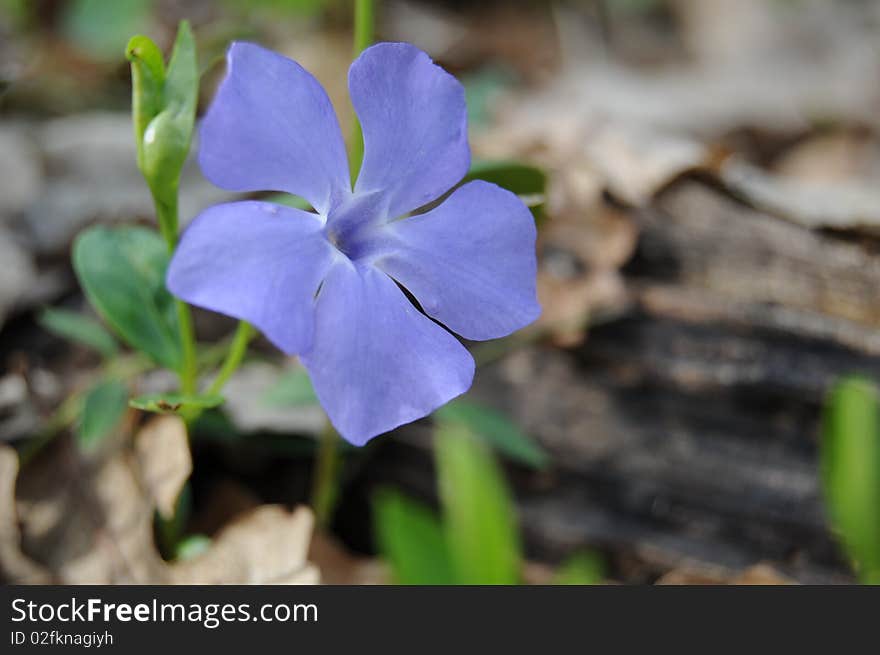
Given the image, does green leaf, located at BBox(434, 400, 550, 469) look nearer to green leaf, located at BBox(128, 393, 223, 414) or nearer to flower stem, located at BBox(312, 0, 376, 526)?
flower stem, located at BBox(312, 0, 376, 526)

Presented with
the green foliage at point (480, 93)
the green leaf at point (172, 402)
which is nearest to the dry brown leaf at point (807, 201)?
the green foliage at point (480, 93)

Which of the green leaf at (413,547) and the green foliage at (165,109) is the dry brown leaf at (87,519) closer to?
the green leaf at (413,547)

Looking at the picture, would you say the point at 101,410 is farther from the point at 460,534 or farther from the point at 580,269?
the point at 580,269

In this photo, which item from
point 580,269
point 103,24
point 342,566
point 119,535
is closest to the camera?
point 119,535

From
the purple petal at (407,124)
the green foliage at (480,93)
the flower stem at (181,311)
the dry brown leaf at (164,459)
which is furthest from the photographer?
the green foliage at (480,93)

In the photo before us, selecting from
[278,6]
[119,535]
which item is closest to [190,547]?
[119,535]

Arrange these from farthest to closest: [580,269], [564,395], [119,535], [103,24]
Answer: [103,24] → [580,269] → [564,395] → [119,535]

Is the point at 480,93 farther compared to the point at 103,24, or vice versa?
the point at 103,24
